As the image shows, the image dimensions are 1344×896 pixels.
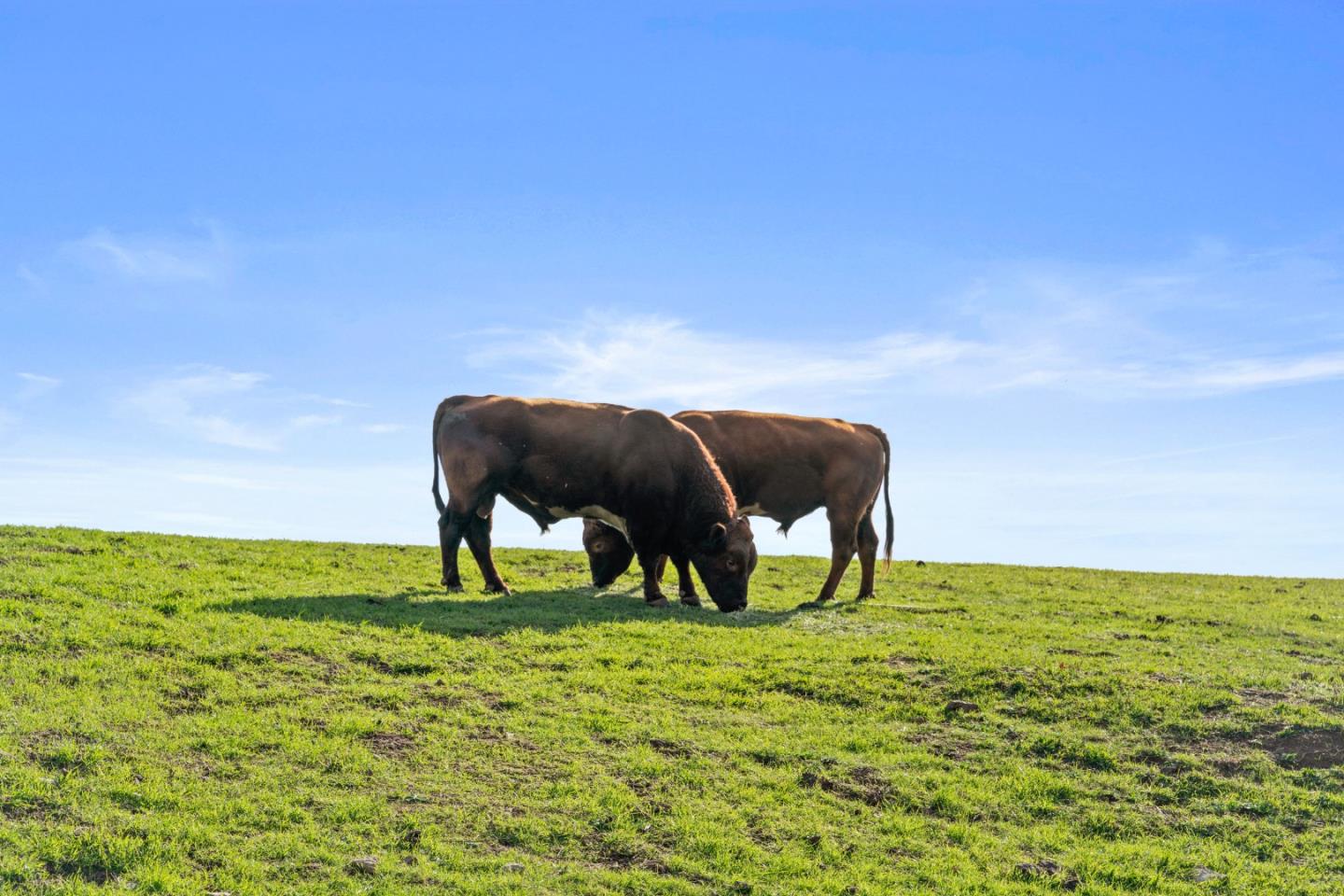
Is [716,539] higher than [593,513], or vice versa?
[593,513]

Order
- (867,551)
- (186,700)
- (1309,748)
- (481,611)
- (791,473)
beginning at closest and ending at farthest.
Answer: (186,700), (1309,748), (481,611), (791,473), (867,551)

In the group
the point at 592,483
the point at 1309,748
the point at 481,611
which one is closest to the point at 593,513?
the point at 592,483

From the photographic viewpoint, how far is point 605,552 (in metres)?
20.3

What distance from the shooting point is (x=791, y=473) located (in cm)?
2091

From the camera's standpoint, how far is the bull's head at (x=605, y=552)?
20.3m

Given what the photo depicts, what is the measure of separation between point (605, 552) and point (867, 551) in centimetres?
492

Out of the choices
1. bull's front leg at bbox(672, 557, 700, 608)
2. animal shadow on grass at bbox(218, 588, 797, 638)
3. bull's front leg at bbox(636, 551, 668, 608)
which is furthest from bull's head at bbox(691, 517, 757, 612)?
bull's front leg at bbox(636, 551, 668, 608)

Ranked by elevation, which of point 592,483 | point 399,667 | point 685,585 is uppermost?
point 592,483

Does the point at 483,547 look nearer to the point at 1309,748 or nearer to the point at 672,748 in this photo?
the point at 672,748

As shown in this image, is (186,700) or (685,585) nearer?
(186,700)

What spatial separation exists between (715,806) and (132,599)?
9135 mm

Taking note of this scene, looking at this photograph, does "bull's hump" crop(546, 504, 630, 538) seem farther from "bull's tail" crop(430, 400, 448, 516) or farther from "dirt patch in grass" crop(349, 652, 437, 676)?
"dirt patch in grass" crop(349, 652, 437, 676)

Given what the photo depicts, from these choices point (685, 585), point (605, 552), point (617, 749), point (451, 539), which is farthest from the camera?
point (605, 552)

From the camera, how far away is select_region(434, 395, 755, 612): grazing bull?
1819 centimetres
